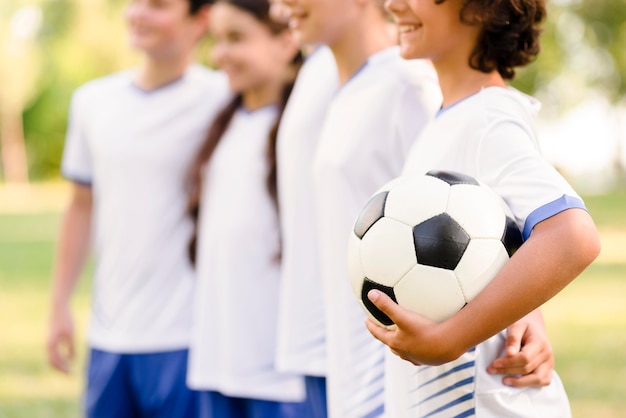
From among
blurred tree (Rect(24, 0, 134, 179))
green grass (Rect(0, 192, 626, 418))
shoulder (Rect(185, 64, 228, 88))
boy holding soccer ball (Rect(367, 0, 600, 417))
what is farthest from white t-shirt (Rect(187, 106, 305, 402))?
blurred tree (Rect(24, 0, 134, 179))

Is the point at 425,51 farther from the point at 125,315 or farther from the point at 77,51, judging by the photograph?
the point at 77,51

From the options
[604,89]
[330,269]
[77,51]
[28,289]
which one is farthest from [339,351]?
[77,51]

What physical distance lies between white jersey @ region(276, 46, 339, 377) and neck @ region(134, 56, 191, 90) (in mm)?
1038

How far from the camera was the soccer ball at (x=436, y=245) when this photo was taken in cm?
202

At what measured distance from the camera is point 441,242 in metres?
2.03

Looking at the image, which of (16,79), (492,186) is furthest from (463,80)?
(16,79)

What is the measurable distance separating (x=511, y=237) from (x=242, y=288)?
1.68 meters

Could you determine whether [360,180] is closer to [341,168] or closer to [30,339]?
[341,168]

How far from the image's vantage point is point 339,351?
9.50 ft

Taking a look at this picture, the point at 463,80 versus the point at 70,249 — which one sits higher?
the point at 463,80

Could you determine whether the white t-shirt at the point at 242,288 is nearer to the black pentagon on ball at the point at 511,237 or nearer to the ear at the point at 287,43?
the ear at the point at 287,43

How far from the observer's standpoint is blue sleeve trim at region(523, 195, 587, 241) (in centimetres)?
198

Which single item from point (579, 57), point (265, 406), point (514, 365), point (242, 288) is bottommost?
point (579, 57)

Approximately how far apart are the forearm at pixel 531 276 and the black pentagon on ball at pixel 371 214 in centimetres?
27
